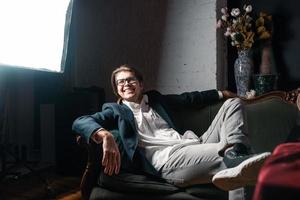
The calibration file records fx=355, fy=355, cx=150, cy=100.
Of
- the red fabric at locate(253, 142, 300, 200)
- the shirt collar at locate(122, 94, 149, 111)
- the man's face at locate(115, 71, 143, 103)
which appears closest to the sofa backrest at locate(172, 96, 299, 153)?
the shirt collar at locate(122, 94, 149, 111)

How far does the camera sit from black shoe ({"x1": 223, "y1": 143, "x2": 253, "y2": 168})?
5.00ft

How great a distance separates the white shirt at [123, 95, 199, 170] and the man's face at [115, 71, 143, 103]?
4 centimetres

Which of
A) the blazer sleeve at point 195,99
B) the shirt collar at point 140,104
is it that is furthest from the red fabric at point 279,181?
the blazer sleeve at point 195,99

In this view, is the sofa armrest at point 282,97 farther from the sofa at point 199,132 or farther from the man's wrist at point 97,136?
the man's wrist at point 97,136

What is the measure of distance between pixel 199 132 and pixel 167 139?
0.40 m

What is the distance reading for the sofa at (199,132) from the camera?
1.76 m

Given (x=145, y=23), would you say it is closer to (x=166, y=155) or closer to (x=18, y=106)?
(x=18, y=106)

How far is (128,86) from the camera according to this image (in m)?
2.32

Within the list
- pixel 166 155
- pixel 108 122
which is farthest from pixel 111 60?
pixel 166 155

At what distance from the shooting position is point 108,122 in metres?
2.15

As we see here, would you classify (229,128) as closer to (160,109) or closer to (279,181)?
(160,109)

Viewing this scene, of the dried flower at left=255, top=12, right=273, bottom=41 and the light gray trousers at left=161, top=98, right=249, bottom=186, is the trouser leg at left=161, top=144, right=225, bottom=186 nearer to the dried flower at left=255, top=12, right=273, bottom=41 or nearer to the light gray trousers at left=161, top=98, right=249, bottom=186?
the light gray trousers at left=161, top=98, right=249, bottom=186

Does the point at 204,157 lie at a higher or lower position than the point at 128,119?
lower

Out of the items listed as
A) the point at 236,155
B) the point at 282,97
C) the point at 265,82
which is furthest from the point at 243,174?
the point at 265,82
